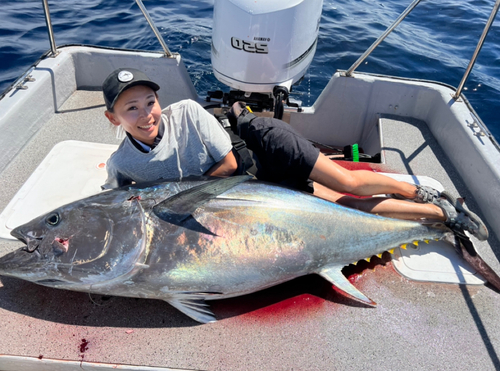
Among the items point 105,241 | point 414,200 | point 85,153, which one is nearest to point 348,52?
point 414,200

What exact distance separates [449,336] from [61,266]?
1833 mm

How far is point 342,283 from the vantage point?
172 centimetres

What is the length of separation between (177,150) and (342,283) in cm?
114

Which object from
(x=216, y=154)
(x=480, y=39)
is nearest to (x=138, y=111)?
(x=216, y=154)

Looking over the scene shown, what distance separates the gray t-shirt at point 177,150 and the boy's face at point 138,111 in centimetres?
11

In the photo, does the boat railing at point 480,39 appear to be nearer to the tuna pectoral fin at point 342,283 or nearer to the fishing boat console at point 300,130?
the fishing boat console at point 300,130

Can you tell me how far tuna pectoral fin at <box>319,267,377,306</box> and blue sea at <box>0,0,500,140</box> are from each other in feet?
11.0

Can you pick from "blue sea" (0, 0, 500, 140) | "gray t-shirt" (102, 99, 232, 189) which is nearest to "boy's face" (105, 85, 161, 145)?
"gray t-shirt" (102, 99, 232, 189)

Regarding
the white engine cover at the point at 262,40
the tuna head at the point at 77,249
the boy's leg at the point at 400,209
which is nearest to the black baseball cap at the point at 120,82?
the tuna head at the point at 77,249

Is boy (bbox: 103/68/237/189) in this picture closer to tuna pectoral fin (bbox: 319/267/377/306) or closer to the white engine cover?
tuna pectoral fin (bbox: 319/267/377/306)

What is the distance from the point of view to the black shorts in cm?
193

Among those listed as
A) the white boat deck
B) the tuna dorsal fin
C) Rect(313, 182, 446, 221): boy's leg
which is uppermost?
the tuna dorsal fin

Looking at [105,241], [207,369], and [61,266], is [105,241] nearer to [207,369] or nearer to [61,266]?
[61,266]

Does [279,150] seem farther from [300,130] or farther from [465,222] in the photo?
[300,130]
